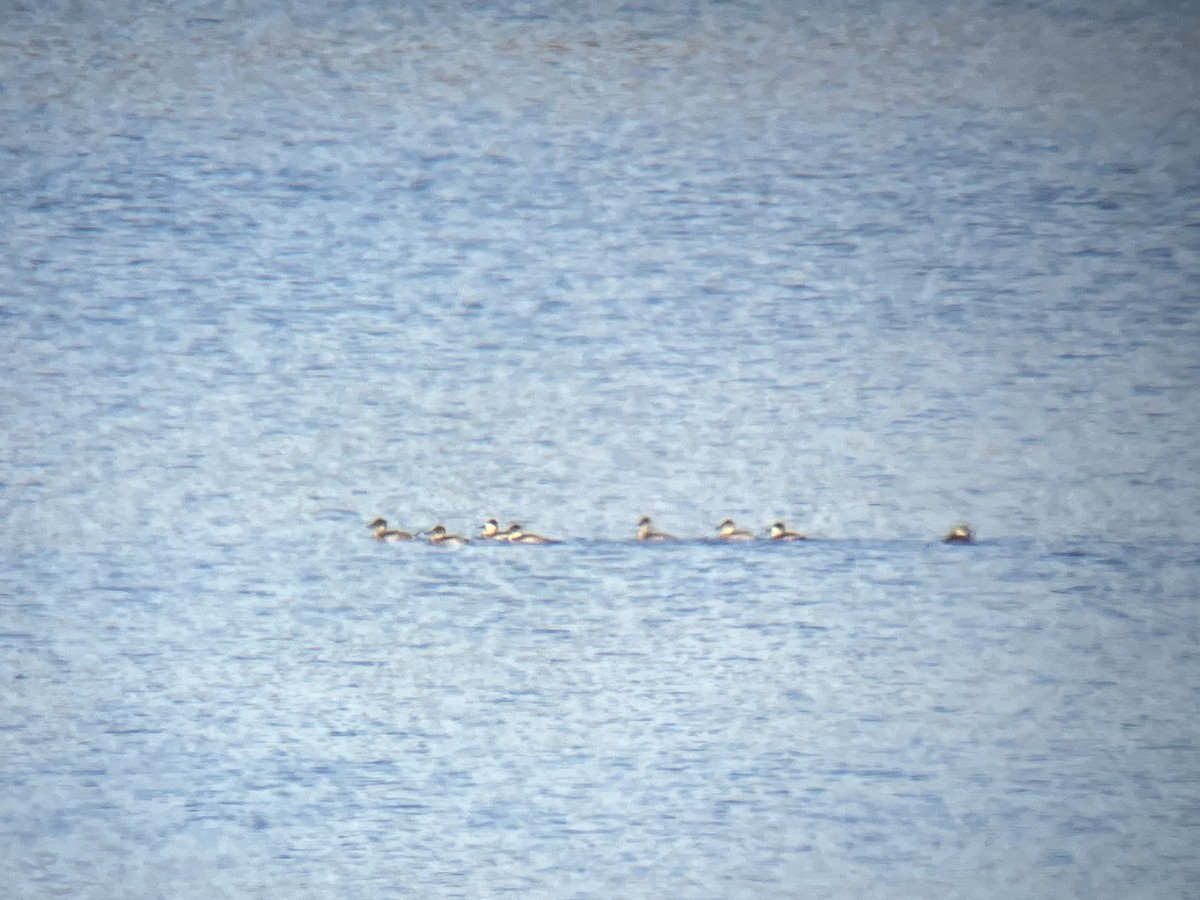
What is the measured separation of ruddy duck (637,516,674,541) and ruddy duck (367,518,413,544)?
184 mm

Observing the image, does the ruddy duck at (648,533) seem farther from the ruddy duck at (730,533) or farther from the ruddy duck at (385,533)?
the ruddy duck at (385,533)

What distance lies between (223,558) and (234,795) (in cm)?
19

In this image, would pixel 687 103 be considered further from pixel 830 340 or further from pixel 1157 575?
pixel 1157 575

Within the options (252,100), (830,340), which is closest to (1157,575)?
(830,340)

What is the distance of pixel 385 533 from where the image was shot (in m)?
0.86

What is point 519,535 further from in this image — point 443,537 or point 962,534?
point 962,534

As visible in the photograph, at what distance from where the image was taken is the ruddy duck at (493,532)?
33.6 inches

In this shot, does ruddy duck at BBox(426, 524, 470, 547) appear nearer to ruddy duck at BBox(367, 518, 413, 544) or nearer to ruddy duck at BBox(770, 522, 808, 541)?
ruddy duck at BBox(367, 518, 413, 544)

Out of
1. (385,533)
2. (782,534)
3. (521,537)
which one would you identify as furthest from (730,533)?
(385,533)

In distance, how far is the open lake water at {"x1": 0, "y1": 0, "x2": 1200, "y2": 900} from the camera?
84 cm

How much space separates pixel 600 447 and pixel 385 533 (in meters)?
0.19

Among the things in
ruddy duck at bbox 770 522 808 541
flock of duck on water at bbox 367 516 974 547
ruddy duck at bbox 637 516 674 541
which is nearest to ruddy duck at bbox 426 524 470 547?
flock of duck on water at bbox 367 516 974 547

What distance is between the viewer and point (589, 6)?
0.85 metres

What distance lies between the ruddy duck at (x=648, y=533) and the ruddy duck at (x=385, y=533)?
7.2 inches
